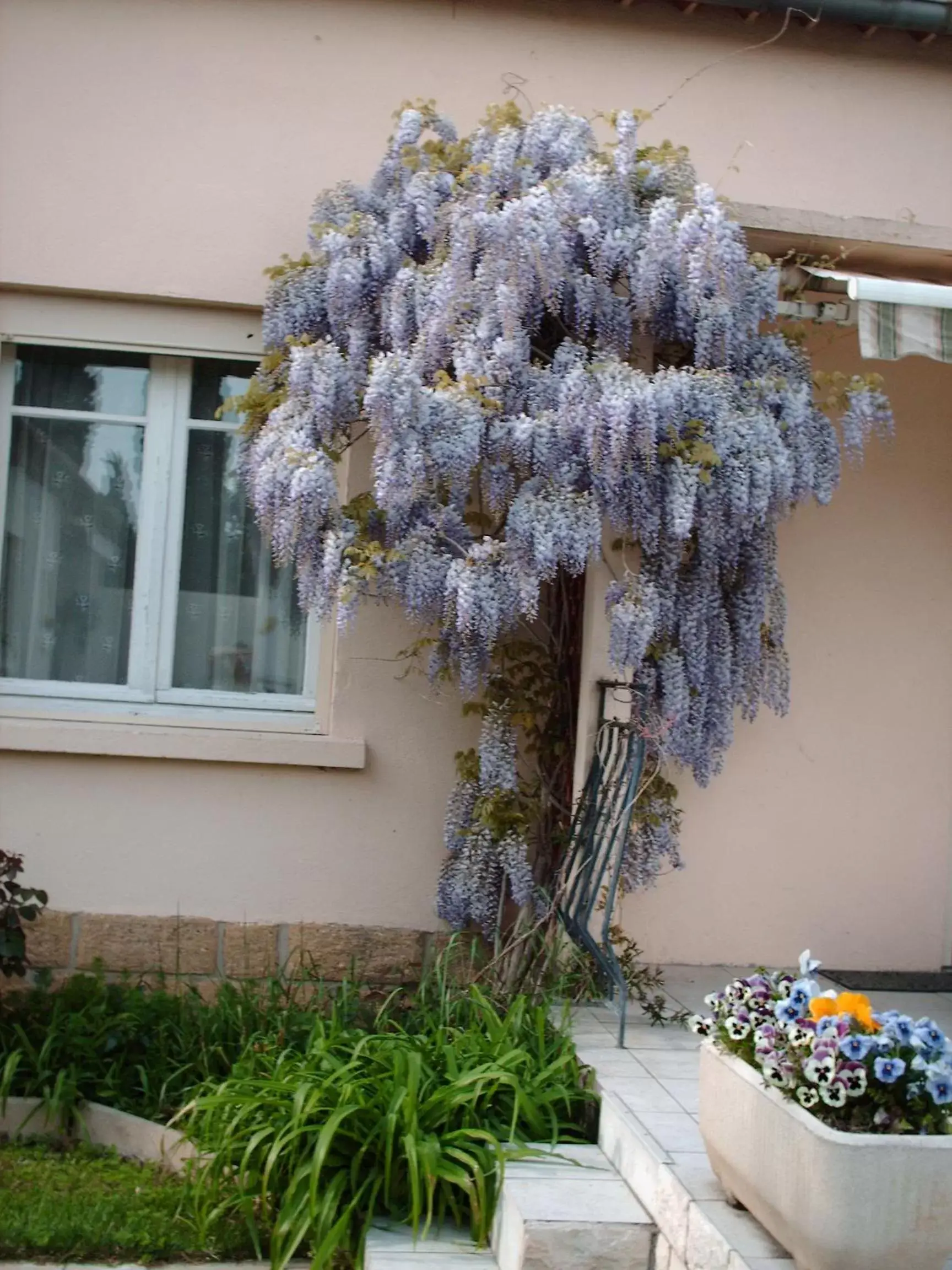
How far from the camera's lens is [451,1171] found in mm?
3486

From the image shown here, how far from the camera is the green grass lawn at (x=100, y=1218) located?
362cm

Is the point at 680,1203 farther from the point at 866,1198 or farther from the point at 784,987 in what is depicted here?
the point at 866,1198

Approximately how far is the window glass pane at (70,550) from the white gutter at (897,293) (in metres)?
2.87

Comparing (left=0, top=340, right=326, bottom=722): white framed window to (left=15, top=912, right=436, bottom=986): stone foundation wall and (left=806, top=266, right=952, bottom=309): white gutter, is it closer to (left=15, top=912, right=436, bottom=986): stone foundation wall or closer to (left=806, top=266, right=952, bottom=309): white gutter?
(left=15, top=912, right=436, bottom=986): stone foundation wall

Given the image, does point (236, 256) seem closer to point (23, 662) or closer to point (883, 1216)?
point (23, 662)

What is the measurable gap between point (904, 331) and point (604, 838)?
6.61ft

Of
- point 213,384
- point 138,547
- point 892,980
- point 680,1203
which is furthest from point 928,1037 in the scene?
point 213,384

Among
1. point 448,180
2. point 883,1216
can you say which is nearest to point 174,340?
point 448,180

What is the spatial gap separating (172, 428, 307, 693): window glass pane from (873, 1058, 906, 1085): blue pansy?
11.0 ft

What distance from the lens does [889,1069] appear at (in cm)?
256

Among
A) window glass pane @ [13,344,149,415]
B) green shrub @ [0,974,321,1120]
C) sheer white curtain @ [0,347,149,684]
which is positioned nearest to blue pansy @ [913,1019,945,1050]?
green shrub @ [0,974,321,1120]

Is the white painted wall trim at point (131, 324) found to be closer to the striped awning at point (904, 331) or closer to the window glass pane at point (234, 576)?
the window glass pane at point (234, 576)

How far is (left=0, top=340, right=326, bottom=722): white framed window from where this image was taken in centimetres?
545

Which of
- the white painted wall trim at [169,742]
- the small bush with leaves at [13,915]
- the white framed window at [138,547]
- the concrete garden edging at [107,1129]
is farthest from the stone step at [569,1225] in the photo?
the white framed window at [138,547]
